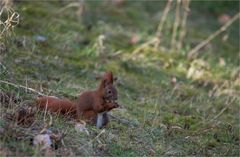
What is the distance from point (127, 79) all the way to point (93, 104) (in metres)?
2.66

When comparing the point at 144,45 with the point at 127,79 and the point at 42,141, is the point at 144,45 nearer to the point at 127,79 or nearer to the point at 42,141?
the point at 127,79

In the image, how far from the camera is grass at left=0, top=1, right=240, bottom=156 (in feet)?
15.6

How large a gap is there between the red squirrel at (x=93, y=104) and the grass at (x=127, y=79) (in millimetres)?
120

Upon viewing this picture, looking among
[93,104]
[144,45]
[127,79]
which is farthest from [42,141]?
[144,45]

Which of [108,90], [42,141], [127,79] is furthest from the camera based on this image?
[127,79]

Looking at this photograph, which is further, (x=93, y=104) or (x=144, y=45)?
(x=144, y=45)

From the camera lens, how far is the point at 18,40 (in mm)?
7234

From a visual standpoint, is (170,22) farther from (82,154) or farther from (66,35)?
(82,154)

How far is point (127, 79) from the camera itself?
7.54m

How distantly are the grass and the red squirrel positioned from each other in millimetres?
120

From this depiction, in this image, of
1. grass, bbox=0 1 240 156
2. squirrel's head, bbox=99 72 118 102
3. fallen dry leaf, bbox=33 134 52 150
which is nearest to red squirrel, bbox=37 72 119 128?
squirrel's head, bbox=99 72 118 102

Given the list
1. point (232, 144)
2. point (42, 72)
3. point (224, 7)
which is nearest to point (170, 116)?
point (232, 144)

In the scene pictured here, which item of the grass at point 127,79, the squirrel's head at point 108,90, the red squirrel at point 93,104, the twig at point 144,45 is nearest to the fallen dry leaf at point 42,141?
the grass at point 127,79

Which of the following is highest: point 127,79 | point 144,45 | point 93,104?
point 144,45
